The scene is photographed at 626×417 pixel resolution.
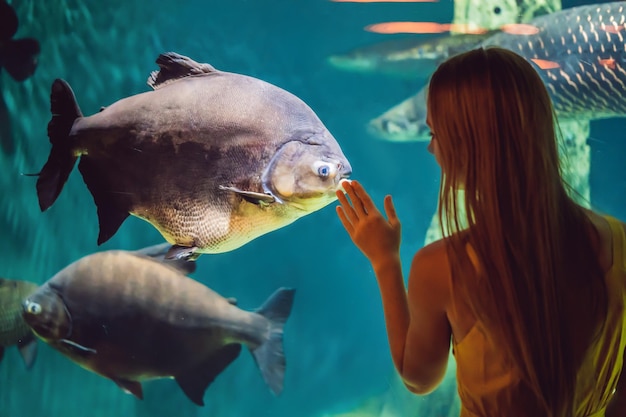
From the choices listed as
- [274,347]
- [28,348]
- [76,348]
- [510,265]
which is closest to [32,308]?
[76,348]

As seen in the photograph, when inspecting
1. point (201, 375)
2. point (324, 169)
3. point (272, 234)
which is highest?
point (324, 169)

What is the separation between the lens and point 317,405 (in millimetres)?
4930

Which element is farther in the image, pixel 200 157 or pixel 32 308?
pixel 32 308

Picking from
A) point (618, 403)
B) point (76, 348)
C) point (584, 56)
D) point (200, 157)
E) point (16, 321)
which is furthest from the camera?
point (584, 56)

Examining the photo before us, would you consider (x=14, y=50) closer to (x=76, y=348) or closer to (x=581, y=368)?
(x=76, y=348)

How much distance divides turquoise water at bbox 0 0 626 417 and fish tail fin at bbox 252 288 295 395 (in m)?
1.28

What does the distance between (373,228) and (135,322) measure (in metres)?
1.96

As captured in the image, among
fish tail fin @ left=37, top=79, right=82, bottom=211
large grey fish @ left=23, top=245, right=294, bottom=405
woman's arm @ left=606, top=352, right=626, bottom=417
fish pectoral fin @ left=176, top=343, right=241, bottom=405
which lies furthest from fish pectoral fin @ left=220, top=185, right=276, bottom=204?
fish pectoral fin @ left=176, top=343, right=241, bottom=405

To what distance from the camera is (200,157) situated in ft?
5.26

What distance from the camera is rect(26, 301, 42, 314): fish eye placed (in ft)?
9.21

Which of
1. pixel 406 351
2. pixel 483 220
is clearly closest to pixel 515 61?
pixel 483 220

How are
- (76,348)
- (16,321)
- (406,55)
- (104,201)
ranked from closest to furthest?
(104,201), (76,348), (16,321), (406,55)

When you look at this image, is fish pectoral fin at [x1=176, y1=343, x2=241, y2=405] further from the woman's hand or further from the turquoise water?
the woman's hand

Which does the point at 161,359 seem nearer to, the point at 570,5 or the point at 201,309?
the point at 201,309
